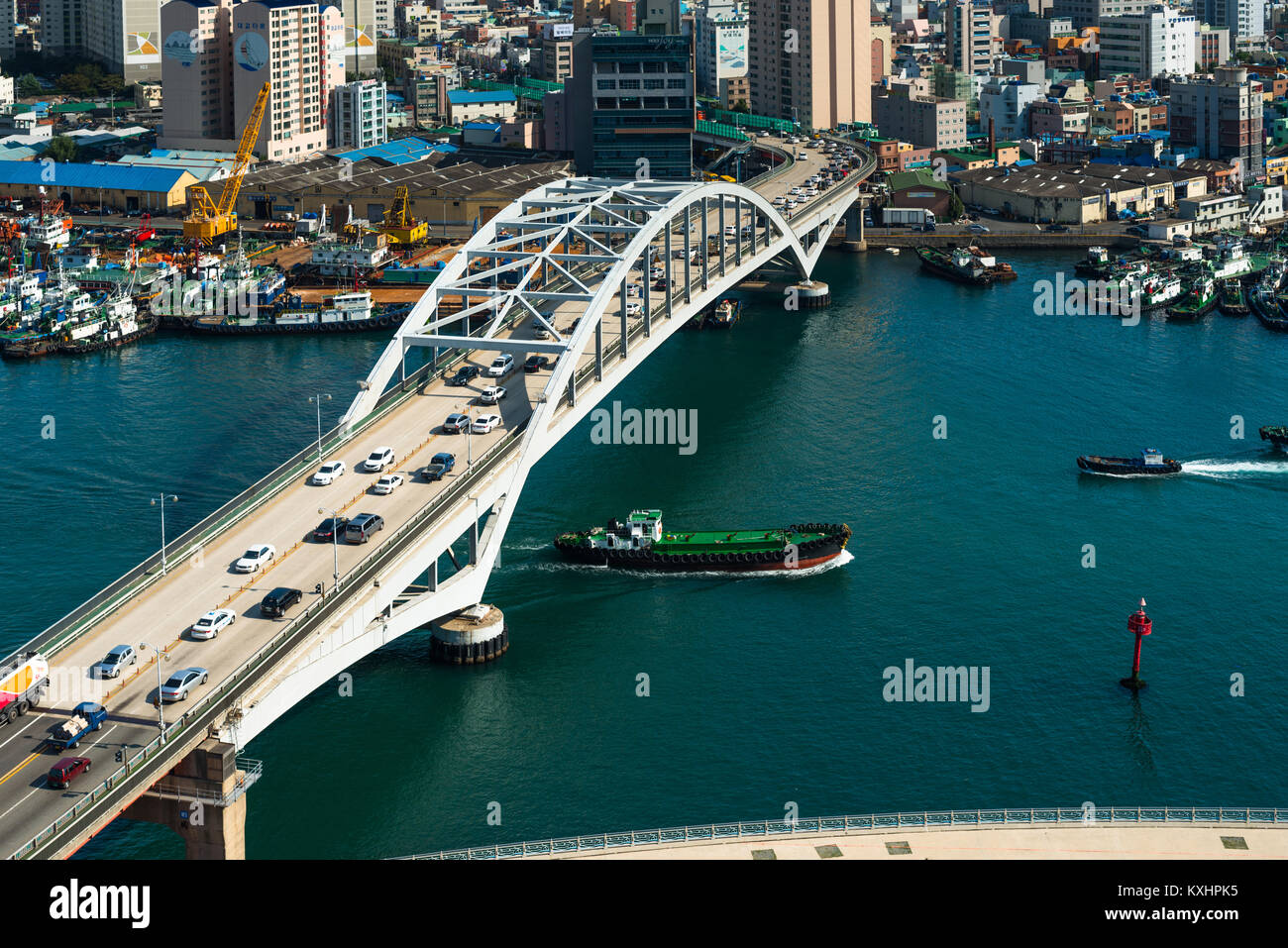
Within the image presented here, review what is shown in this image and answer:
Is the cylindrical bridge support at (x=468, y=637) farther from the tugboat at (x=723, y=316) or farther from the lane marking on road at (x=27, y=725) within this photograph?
the tugboat at (x=723, y=316)

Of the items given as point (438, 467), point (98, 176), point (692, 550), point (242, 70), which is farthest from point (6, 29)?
point (692, 550)

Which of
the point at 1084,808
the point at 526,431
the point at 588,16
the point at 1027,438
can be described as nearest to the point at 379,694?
the point at 526,431

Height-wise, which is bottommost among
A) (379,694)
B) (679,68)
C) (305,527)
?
(379,694)

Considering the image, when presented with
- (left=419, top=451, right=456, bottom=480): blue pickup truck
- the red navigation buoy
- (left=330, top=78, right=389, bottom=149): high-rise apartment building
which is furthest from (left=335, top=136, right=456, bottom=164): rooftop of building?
the red navigation buoy

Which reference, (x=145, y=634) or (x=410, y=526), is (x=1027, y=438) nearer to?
(x=410, y=526)

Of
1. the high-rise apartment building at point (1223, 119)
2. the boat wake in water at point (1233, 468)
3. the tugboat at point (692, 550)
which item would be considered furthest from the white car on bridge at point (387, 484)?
the high-rise apartment building at point (1223, 119)

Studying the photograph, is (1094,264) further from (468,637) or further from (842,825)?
(842,825)
